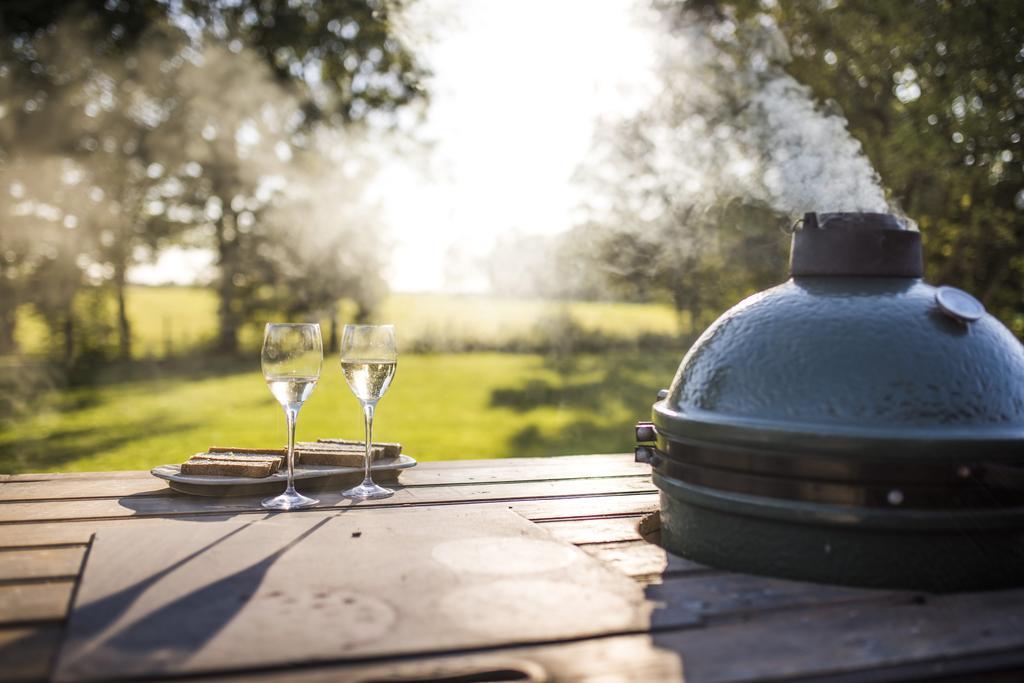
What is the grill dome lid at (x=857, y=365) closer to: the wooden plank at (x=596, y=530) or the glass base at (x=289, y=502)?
the wooden plank at (x=596, y=530)

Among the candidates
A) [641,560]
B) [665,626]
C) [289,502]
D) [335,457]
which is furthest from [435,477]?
[665,626]

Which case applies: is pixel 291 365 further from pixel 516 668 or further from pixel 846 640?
pixel 846 640

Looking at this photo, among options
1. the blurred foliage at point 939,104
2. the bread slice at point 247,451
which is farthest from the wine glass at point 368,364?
the blurred foliage at point 939,104

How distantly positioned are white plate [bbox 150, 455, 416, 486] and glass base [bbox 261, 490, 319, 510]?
12 cm

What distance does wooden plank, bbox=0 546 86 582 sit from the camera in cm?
164

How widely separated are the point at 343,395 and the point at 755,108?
33.1 feet

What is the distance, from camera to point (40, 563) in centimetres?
172

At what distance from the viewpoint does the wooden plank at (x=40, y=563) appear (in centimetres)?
164

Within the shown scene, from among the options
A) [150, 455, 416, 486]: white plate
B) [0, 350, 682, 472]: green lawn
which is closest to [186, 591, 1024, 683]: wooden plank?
[150, 455, 416, 486]: white plate

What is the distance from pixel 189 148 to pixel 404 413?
839 centimetres

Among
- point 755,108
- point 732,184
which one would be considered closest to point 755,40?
point 755,108

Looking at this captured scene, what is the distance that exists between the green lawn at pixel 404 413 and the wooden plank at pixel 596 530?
304 inches

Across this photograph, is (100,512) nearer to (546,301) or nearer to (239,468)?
(239,468)

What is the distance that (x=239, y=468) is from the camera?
247cm
